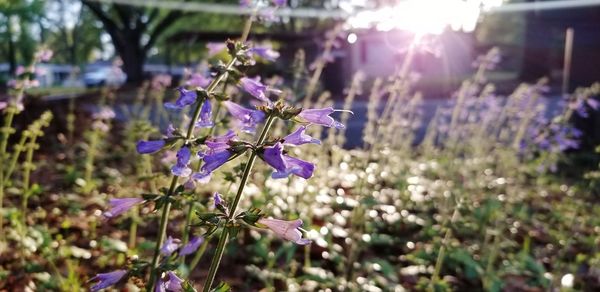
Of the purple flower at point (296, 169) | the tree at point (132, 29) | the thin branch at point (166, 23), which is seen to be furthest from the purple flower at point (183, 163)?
the thin branch at point (166, 23)

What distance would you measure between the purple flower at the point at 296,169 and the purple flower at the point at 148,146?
0.42 meters

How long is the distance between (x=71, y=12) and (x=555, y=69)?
42274 millimetres

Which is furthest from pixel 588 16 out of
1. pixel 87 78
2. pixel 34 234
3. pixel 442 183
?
pixel 87 78

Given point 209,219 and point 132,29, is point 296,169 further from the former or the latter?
point 132,29

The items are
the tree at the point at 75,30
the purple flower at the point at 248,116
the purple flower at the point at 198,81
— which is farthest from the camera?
the tree at the point at 75,30

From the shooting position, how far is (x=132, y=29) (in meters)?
31.9

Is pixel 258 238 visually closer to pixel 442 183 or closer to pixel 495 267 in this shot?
pixel 495 267

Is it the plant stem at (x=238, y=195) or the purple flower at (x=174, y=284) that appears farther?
the purple flower at (x=174, y=284)

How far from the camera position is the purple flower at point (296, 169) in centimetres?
111

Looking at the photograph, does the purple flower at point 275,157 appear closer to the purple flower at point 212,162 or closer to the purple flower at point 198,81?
the purple flower at point 212,162

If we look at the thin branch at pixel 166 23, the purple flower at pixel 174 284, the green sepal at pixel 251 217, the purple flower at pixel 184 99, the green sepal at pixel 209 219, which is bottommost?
the purple flower at pixel 174 284

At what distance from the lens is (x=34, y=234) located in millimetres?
3074

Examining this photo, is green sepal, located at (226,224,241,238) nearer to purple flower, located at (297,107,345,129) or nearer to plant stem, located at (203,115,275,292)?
plant stem, located at (203,115,275,292)

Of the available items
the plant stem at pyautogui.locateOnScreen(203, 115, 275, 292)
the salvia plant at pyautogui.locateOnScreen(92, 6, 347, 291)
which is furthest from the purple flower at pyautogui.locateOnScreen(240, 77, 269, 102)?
the plant stem at pyautogui.locateOnScreen(203, 115, 275, 292)
